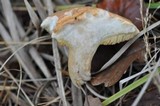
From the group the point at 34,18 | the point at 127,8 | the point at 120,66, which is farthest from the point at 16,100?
the point at 127,8

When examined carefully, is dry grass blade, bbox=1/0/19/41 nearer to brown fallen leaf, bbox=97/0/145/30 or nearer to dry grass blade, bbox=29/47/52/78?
dry grass blade, bbox=29/47/52/78

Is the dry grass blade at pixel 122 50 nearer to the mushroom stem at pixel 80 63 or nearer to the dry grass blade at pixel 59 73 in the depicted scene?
the mushroom stem at pixel 80 63

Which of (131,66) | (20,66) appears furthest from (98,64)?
(20,66)

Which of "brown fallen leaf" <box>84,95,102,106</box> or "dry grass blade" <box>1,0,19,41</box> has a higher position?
"dry grass blade" <box>1,0,19,41</box>

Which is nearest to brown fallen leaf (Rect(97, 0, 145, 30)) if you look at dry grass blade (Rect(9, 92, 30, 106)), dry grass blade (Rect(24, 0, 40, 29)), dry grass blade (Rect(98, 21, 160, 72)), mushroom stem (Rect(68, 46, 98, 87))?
dry grass blade (Rect(98, 21, 160, 72))

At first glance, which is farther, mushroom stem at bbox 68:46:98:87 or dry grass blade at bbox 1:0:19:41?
dry grass blade at bbox 1:0:19:41

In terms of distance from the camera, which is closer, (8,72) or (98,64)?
(98,64)

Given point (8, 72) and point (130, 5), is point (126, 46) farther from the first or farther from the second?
point (8, 72)
